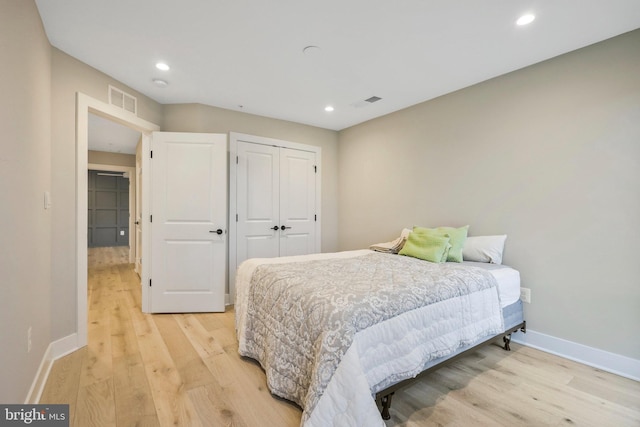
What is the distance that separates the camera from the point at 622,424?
5.13 ft

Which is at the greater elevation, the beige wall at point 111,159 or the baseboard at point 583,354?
the beige wall at point 111,159

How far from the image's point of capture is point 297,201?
4215mm

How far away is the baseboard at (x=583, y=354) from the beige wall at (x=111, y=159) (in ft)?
24.6

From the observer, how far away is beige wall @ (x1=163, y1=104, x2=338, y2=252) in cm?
348

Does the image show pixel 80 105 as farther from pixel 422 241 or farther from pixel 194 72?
pixel 422 241

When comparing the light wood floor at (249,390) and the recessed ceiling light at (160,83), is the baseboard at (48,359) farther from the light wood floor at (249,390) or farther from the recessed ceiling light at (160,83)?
the recessed ceiling light at (160,83)

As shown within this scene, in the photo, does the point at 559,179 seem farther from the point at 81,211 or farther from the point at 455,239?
the point at 81,211

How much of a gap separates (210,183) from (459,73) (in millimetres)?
2917

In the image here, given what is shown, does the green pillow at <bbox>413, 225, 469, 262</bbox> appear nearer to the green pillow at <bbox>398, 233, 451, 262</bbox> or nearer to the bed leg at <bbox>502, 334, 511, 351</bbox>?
the green pillow at <bbox>398, 233, 451, 262</bbox>

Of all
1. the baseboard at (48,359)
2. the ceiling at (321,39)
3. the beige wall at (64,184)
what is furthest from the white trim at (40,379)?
the ceiling at (321,39)

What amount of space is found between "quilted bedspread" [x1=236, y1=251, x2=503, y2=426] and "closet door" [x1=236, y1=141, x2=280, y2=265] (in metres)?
1.34

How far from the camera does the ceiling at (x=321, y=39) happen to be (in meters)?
1.83

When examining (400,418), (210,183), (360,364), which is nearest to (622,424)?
(400,418)

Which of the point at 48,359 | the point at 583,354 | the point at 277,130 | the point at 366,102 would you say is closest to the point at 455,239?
the point at 583,354
